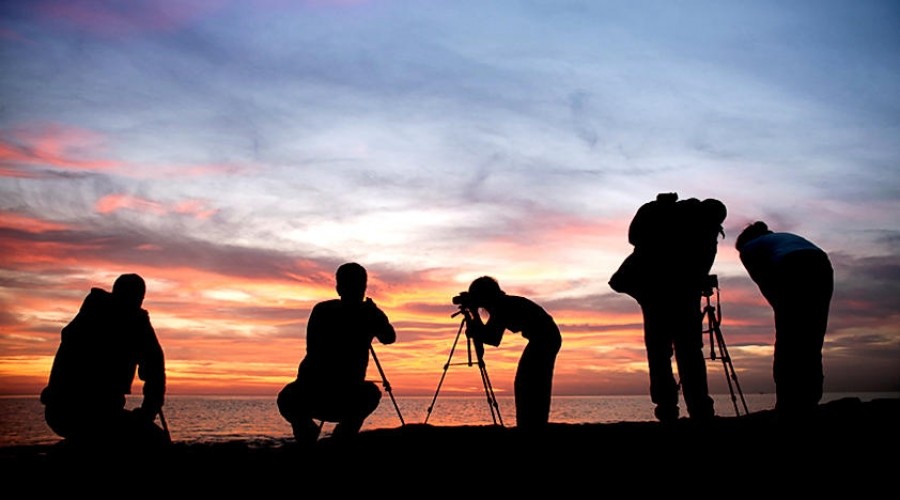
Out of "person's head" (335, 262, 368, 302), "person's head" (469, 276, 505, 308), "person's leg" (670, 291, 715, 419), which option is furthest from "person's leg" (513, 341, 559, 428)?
"person's head" (335, 262, 368, 302)

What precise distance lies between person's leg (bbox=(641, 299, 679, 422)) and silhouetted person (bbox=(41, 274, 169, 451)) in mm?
4736

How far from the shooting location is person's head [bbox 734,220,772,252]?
7253mm

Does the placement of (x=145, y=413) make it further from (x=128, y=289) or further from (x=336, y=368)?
(x=336, y=368)

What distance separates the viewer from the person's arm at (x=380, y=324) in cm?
685

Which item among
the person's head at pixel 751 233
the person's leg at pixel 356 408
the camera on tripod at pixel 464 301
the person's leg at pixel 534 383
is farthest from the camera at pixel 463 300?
the person's head at pixel 751 233

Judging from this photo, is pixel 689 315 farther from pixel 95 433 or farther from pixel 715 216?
pixel 95 433

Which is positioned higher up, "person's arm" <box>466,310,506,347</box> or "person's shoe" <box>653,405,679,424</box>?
"person's arm" <box>466,310,506,347</box>

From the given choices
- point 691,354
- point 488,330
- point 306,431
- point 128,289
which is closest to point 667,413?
point 691,354

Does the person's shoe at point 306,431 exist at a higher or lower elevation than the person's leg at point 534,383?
lower

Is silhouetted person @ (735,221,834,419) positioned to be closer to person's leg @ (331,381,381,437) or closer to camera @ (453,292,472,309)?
camera @ (453,292,472,309)

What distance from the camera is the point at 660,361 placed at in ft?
22.5

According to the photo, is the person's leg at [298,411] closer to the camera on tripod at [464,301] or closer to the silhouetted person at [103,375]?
the silhouetted person at [103,375]

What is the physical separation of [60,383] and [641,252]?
5688 millimetres

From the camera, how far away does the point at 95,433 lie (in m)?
5.63
